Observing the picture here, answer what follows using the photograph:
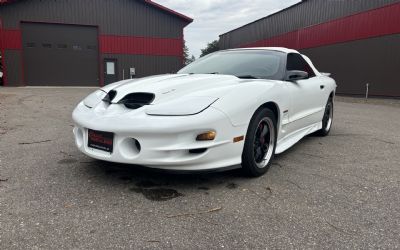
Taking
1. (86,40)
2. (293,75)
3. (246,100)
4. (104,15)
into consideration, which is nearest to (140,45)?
(104,15)

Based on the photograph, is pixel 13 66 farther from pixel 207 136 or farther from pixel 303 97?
pixel 207 136

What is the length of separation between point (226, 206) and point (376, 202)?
1209mm

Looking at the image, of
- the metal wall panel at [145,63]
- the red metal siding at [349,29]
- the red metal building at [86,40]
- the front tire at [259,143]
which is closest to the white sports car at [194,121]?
the front tire at [259,143]

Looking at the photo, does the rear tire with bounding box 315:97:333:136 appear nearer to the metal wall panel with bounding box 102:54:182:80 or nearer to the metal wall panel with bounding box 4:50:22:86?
Result: the metal wall panel with bounding box 102:54:182:80

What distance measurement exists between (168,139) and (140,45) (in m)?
20.4

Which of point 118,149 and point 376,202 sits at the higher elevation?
point 118,149

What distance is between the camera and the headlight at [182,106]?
256cm

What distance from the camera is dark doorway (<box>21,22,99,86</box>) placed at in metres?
19.5

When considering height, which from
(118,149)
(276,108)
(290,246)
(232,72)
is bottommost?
(290,246)

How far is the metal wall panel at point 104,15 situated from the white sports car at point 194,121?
19037 millimetres

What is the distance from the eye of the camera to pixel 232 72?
3.66 meters

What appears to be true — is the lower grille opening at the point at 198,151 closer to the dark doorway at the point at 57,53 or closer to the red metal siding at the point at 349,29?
the red metal siding at the point at 349,29

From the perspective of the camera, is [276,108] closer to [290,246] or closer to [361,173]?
[361,173]

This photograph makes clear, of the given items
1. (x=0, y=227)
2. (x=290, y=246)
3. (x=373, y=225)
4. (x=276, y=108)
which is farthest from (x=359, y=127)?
(x=0, y=227)
